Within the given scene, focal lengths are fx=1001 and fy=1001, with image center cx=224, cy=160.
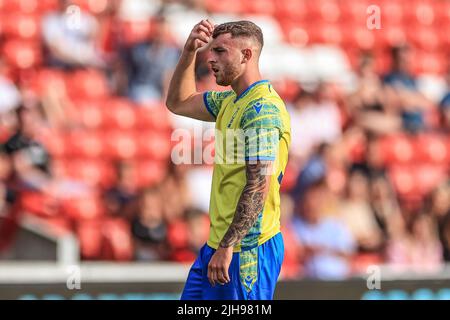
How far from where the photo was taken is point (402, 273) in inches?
356

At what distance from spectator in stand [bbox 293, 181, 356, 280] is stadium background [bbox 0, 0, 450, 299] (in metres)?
0.01

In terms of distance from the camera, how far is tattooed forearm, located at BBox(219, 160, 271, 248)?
4531mm

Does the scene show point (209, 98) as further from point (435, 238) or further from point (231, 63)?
point (435, 238)

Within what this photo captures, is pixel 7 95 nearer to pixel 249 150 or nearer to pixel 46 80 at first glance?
pixel 46 80

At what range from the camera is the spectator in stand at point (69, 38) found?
10.5 meters

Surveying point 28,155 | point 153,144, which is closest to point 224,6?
point 153,144

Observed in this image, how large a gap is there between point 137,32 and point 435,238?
3.84m

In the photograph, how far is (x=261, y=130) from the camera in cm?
457

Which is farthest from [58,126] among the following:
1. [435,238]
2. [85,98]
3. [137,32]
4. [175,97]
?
[175,97]

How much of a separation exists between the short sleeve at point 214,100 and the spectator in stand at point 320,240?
4371 mm

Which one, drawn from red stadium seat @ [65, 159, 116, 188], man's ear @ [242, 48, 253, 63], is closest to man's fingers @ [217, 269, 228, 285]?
man's ear @ [242, 48, 253, 63]

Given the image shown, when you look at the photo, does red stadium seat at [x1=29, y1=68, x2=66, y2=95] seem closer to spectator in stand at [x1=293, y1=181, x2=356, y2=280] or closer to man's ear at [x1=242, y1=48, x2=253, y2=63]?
spectator in stand at [x1=293, y1=181, x2=356, y2=280]

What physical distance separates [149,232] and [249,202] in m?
4.88
